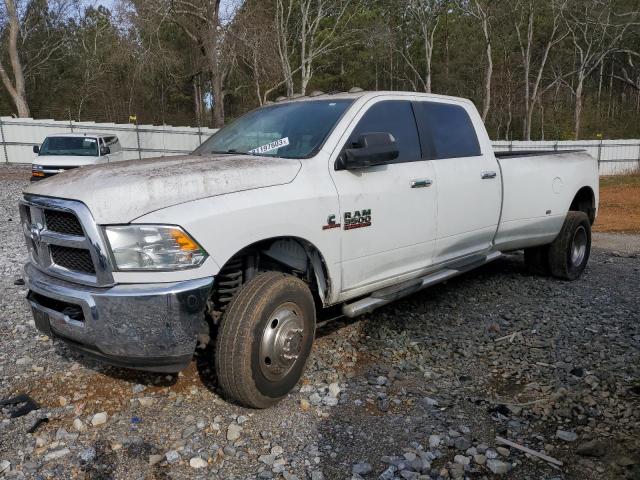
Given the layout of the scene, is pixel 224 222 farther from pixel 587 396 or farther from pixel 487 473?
pixel 587 396

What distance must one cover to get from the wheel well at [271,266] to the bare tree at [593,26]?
37.7 m

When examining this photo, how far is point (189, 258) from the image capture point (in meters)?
2.78

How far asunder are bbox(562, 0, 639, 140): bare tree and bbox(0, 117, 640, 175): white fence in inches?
492

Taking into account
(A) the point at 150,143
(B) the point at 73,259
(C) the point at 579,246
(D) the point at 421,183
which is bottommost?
(C) the point at 579,246

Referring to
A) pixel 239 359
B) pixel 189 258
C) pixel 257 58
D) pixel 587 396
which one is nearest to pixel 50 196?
pixel 189 258

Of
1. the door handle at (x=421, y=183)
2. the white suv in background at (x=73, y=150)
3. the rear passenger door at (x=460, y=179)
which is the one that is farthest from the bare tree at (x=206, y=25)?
the door handle at (x=421, y=183)

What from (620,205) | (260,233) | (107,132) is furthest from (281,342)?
(107,132)

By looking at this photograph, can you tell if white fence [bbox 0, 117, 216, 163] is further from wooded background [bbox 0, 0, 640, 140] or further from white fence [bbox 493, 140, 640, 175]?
white fence [bbox 493, 140, 640, 175]

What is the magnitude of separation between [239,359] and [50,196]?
1.40 meters

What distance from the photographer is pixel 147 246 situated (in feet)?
8.95

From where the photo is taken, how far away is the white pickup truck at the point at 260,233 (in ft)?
9.00

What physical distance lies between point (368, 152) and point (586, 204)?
4.23 metres

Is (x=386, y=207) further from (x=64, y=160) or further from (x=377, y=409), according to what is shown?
(x=64, y=160)

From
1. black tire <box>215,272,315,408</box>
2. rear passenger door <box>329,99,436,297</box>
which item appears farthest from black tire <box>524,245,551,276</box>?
black tire <box>215,272,315,408</box>
